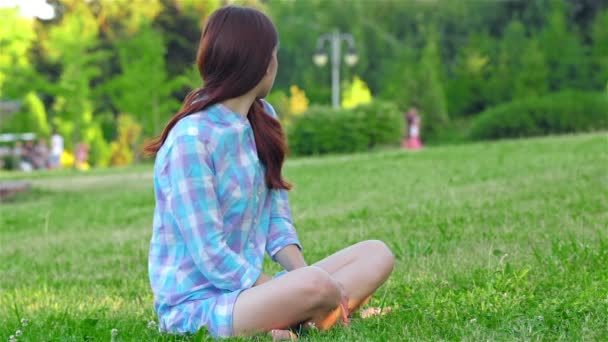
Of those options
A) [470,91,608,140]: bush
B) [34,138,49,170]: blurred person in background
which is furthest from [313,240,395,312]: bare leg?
[34,138,49,170]: blurred person in background

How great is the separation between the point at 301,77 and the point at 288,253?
46904 millimetres

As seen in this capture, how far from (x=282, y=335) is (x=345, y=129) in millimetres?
20821

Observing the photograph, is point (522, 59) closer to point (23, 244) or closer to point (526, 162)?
point (526, 162)

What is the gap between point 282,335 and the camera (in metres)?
3.61

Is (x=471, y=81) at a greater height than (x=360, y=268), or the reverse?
(x=471, y=81)

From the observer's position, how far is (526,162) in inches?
492

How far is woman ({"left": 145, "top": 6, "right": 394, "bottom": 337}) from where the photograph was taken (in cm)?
358

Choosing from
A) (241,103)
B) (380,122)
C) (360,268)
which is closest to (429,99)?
(380,122)

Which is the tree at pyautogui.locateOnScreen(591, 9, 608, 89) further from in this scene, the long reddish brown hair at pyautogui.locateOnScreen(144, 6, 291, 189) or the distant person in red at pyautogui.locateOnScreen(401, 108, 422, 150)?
the long reddish brown hair at pyautogui.locateOnScreen(144, 6, 291, 189)

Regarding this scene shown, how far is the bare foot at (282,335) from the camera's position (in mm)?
3594

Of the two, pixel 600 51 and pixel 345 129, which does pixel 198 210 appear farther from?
pixel 600 51

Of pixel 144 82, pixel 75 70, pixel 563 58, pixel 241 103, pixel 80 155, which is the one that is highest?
pixel 563 58

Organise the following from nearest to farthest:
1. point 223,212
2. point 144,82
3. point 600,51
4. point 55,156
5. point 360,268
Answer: point 223,212, point 360,268, point 144,82, point 55,156, point 600,51

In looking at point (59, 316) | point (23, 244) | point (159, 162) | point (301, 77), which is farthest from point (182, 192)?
point (301, 77)
